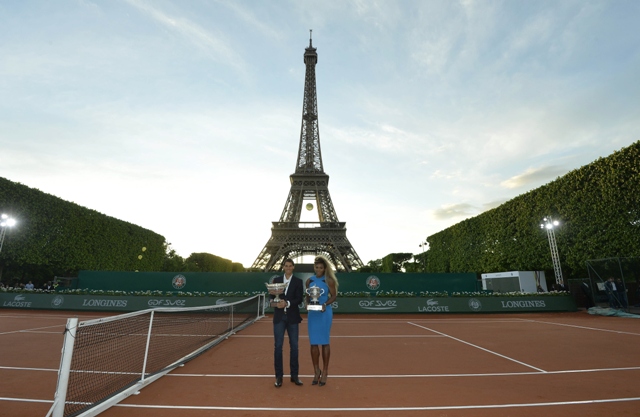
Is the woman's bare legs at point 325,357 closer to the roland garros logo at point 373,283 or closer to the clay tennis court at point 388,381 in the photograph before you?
the clay tennis court at point 388,381

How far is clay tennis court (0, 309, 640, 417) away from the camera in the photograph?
4066mm

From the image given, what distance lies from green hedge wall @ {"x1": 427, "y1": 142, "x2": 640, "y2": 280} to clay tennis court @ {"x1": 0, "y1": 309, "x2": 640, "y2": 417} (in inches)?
547

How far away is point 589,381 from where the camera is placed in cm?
524

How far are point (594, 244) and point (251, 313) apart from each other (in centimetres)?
2087

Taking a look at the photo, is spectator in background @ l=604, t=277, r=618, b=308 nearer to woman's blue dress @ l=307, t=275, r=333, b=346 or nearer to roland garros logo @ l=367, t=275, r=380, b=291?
roland garros logo @ l=367, t=275, r=380, b=291

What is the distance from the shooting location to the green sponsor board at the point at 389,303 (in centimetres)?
1850

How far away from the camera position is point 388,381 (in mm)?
5320

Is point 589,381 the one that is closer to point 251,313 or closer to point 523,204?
point 251,313

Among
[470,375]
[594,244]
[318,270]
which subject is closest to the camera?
[318,270]

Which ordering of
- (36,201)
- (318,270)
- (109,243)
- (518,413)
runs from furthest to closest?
(109,243)
(36,201)
(318,270)
(518,413)

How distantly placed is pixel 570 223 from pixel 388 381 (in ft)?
75.5

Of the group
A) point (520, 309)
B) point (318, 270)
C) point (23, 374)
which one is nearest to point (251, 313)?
point (23, 374)

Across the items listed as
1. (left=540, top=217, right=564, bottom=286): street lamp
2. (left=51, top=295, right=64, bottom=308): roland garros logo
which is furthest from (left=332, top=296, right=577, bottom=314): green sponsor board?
(left=51, top=295, right=64, bottom=308): roland garros logo

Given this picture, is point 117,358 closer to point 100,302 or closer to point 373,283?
point 100,302
